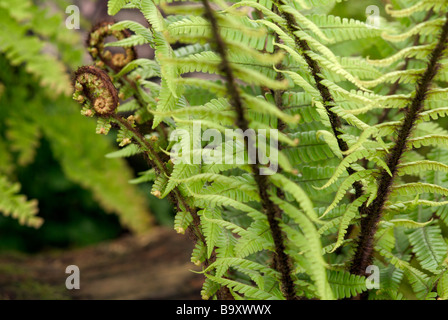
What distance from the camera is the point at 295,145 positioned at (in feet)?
1.87

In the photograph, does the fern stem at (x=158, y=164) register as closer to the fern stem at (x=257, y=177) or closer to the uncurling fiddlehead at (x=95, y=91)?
the uncurling fiddlehead at (x=95, y=91)

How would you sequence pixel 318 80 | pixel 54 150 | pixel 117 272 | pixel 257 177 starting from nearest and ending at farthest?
pixel 257 177
pixel 318 80
pixel 117 272
pixel 54 150

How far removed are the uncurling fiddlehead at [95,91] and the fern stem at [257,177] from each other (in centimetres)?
22

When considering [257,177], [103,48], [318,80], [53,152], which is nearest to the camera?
[257,177]

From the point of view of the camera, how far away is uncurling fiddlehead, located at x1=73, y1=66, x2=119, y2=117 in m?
0.64

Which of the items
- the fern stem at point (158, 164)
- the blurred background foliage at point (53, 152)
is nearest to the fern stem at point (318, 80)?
the fern stem at point (158, 164)

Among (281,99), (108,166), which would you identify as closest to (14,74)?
(108,166)

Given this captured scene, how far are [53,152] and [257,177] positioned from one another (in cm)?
197

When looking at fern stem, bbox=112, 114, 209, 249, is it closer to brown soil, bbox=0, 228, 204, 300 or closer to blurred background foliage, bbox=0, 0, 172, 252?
brown soil, bbox=0, 228, 204, 300

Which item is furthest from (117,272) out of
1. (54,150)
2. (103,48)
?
(103,48)

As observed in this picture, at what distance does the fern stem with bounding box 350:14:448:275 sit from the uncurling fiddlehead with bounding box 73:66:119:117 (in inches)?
16.4

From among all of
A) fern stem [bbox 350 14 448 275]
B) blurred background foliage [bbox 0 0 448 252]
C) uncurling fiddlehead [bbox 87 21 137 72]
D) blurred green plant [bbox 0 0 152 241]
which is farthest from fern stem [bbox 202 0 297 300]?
blurred green plant [bbox 0 0 152 241]

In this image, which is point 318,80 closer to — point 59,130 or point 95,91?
point 95,91
